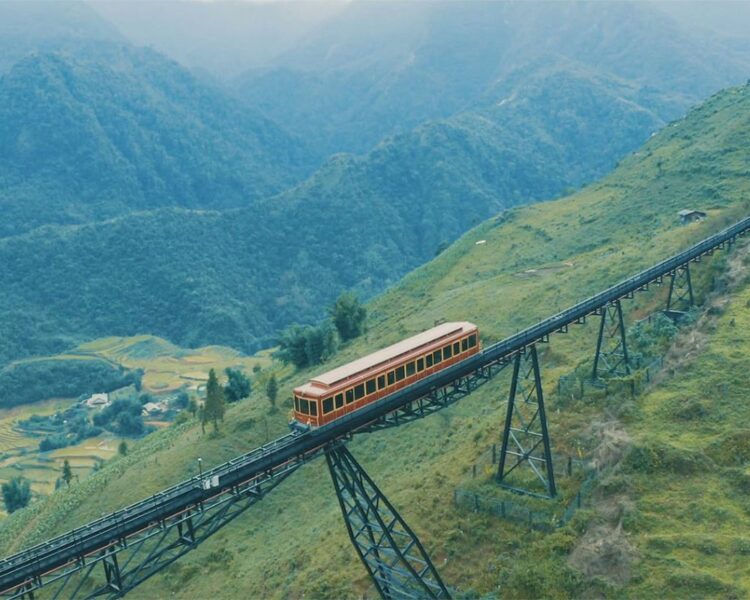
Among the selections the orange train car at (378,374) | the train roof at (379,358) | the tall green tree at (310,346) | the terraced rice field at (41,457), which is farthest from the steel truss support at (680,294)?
the terraced rice field at (41,457)

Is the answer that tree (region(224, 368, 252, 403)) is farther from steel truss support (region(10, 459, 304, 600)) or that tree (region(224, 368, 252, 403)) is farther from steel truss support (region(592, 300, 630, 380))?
steel truss support (region(10, 459, 304, 600))

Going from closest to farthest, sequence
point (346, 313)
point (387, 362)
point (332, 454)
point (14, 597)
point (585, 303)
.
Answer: point (14, 597) → point (332, 454) → point (387, 362) → point (585, 303) → point (346, 313)

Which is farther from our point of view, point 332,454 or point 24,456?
point 24,456

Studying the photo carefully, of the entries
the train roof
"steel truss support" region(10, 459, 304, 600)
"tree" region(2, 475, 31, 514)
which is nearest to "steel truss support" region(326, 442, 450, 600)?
"steel truss support" region(10, 459, 304, 600)

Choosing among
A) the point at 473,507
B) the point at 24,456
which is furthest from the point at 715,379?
the point at 24,456

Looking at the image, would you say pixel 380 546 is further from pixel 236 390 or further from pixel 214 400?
pixel 236 390

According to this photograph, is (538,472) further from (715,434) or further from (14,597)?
(14,597)
